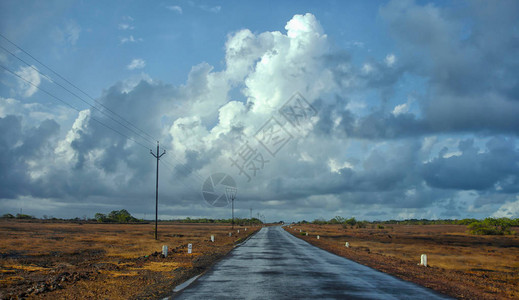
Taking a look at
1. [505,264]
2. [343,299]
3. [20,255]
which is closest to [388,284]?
[343,299]

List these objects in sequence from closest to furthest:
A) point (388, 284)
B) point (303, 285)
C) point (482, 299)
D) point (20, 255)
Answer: point (482, 299) → point (303, 285) → point (388, 284) → point (20, 255)

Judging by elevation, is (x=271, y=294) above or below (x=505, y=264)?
above

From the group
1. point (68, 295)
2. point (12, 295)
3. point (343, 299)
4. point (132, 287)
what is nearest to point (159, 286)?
point (132, 287)

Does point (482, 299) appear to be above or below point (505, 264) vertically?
above

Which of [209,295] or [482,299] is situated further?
[482,299]

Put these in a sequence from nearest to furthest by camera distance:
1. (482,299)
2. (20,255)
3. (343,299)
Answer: (343,299) < (482,299) < (20,255)

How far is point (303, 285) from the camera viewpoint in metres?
14.0

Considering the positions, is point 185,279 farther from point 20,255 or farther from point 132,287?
point 20,255

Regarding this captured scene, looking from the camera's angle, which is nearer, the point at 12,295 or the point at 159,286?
the point at 12,295

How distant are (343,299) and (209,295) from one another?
3932 mm

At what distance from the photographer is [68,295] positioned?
12.9m

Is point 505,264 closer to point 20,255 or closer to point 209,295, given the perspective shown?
point 209,295

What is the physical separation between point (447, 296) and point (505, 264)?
79.7ft

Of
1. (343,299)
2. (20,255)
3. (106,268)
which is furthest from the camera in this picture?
(20,255)
